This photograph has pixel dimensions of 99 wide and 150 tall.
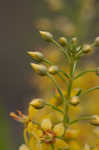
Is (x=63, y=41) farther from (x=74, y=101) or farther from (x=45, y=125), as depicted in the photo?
(x=45, y=125)

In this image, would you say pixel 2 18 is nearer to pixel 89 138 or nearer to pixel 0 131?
pixel 0 131

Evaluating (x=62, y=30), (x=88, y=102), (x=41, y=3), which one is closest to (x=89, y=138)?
(x=88, y=102)

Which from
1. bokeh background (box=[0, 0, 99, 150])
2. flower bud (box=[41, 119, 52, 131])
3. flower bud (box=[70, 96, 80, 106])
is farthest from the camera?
bokeh background (box=[0, 0, 99, 150])

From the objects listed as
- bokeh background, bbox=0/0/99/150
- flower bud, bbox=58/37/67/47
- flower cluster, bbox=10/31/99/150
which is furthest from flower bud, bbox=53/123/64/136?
bokeh background, bbox=0/0/99/150

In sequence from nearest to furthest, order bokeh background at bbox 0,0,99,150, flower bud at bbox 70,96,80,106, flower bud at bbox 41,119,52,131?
flower bud at bbox 70,96,80,106 < flower bud at bbox 41,119,52,131 < bokeh background at bbox 0,0,99,150

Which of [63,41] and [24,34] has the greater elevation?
[24,34]

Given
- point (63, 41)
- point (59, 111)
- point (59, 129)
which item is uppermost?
point (63, 41)

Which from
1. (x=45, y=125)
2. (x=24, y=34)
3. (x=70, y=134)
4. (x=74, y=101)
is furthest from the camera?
(x=24, y=34)

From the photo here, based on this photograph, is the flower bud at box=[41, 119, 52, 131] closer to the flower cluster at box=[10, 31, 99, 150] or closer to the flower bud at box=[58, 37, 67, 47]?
the flower cluster at box=[10, 31, 99, 150]

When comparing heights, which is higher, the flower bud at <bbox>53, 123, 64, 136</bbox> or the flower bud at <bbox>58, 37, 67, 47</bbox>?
the flower bud at <bbox>58, 37, 67, 47</bbox>

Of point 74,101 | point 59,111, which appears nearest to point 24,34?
point 59,111
